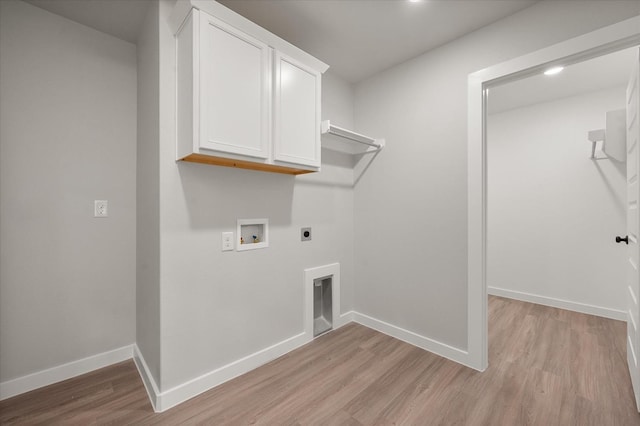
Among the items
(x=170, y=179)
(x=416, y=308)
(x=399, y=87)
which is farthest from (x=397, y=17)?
(x=416, y=308)

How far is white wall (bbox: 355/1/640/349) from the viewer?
197 centimetres

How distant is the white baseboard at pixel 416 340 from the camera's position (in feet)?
7.13

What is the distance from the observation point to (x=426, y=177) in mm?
2395

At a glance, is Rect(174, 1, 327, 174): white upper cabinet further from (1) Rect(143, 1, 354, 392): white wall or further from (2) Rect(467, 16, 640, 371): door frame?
(2) Rect(467, 16, 640, 371): door frame

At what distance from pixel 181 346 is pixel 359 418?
116cm

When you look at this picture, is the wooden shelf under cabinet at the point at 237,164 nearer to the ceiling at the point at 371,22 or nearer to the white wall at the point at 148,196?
the white wall at the point at 148,196

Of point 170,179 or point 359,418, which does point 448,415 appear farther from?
point 170,179

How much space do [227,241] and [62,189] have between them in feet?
4.04

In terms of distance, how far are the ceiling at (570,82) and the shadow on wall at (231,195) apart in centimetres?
259

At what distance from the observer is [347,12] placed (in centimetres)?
194

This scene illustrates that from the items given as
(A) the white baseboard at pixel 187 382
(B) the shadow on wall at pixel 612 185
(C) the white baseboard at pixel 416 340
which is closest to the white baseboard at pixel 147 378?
(A) the white baseboard at pixel 187 382

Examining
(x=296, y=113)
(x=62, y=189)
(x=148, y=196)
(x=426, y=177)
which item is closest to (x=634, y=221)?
(x=426, y=177)

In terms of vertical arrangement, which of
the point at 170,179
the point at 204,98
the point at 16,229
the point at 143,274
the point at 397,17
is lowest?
the point at 143,274

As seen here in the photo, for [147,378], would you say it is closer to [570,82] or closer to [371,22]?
[371,22]
